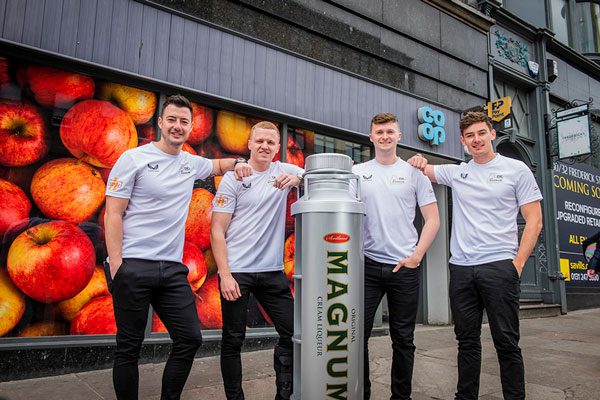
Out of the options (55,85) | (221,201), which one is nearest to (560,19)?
(55,85)

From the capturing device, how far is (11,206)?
4.25 meters

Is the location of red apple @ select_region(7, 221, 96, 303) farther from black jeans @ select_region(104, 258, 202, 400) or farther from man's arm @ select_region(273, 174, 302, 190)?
man's arm @ select_region(273, 174, 302, 190)

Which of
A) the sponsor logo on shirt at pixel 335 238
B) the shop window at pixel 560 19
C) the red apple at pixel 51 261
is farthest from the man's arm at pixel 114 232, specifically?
the shop window at pixel 560 19

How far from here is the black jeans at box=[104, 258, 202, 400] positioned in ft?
8.29

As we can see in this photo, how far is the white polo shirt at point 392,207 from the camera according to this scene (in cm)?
302

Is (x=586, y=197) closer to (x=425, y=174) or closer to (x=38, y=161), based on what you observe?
(x=425, y=174)

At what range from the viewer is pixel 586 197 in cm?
1219

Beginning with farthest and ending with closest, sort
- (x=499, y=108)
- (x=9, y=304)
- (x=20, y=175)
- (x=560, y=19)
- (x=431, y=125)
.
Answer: (x=560, y=19), (x=499, y=108), (x=431, y=125), (x=20, y=175), (x=9, y=304)

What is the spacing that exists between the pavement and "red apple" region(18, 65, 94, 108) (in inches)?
107

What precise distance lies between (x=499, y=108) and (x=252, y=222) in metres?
8.07

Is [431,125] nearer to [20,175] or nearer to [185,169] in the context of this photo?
[185,169]

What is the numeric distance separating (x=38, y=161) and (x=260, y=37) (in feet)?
10.4

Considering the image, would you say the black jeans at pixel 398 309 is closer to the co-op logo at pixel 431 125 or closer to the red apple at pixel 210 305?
the red apple at pixel 210 305

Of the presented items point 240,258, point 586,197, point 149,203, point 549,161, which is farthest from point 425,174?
point 586,197
